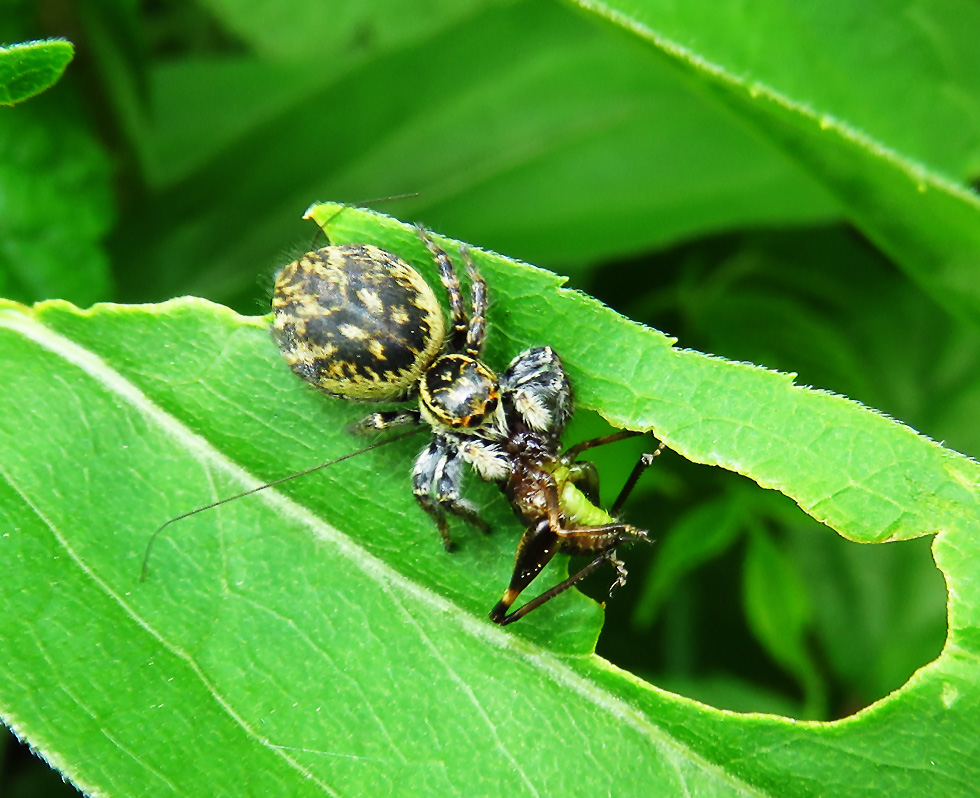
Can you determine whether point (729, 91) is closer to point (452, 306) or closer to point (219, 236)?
point (452, 306)

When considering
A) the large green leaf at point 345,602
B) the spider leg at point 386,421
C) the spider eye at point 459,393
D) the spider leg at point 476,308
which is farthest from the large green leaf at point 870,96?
the spider leg at point 386,421

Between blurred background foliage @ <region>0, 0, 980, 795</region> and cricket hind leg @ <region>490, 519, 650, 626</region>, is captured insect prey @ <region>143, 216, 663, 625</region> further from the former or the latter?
blurred background foliage @ <region>0, 0, 980, 795</region>

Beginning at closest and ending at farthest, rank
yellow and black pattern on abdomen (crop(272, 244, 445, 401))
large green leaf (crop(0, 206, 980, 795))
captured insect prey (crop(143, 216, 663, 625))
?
large green leaf (crop(0, 206, 980, 795))
captured insect prey (crop(143, 216, 663, 625))
yellow and black pattern on abdomen (crop(272, 244, 445, 401))

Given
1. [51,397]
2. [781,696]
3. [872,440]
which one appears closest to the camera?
[872,440]

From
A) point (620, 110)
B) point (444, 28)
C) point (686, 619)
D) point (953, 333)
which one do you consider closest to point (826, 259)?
point (953, 333)

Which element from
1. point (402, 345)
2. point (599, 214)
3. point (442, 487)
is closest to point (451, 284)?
point (402, 345)

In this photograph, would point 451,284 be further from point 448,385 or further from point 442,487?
point 442,487

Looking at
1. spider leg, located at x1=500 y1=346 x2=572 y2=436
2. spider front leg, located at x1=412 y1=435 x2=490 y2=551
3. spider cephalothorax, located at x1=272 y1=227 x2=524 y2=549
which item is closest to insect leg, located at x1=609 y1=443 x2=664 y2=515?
spider leg, located at x1=500 y1=346 x2=572 y2=436

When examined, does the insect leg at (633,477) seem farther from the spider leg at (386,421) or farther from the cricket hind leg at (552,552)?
the spider leg at (386,421)
